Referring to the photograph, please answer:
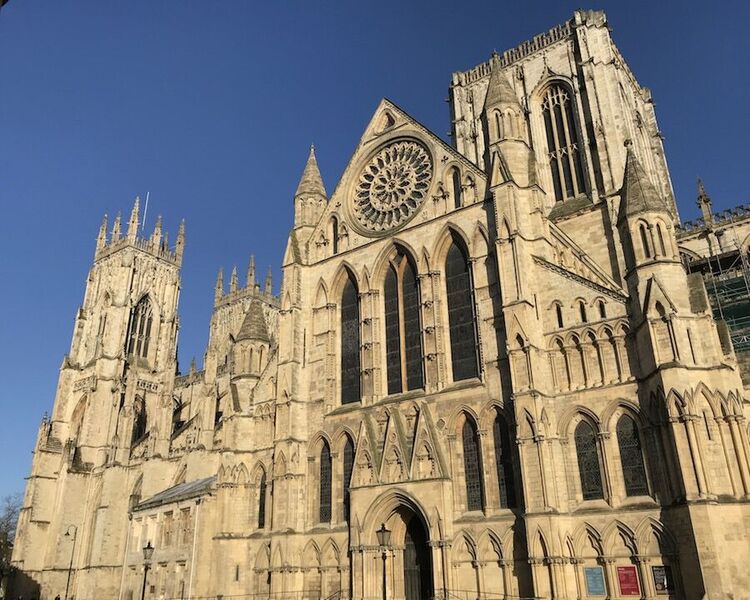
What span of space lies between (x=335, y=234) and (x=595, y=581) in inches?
720

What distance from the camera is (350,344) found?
27.9 metres

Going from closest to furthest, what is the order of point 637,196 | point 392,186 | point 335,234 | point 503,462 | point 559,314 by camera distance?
point 503,462 → point 637,196 → point 559,314 → point 392,186 → point 335,234

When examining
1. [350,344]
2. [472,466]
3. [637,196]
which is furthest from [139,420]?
[637,196]

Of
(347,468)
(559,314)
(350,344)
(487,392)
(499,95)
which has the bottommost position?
(347,468)

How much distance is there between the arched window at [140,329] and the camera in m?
58.6

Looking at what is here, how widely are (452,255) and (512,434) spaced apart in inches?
319

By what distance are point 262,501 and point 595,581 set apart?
14225mm

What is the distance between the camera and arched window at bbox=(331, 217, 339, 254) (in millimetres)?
29719

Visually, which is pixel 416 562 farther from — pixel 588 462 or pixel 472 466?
pixel 588 462

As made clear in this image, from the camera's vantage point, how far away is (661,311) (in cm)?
1917

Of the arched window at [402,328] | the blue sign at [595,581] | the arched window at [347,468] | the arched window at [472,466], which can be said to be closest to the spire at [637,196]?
the arched window at [402,328]

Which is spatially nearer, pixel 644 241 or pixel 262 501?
pixel 644 241

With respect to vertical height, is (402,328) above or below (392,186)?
below

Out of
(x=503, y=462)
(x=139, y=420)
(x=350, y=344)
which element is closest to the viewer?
(x=503, y=462)
